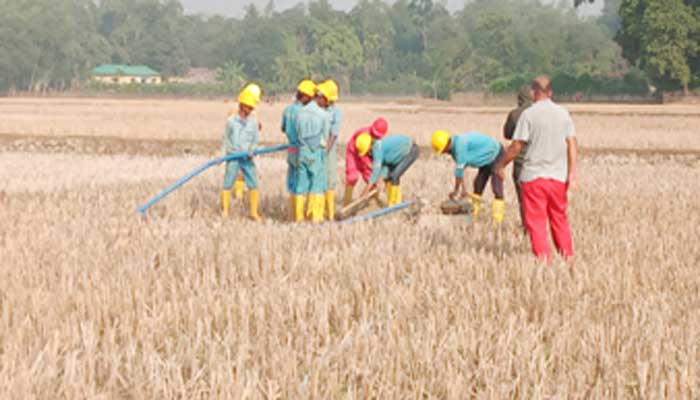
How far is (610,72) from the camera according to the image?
69.4 m

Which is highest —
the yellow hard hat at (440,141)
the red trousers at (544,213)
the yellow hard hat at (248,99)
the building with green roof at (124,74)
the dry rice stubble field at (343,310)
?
the yellow hard hat at (248,99)

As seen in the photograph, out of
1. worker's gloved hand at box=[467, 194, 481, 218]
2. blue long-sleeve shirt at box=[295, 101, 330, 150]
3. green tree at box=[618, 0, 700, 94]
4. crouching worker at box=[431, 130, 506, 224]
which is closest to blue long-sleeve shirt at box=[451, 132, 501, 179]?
crouching worker at box=[431, 130, 506, 224]

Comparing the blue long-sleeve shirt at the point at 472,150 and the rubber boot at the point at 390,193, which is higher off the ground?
the blue long-sleeve shirt at the point at 472,150

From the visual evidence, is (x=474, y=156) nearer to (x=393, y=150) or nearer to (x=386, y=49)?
(x=393, y=150)

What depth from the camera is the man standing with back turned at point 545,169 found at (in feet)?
23.2

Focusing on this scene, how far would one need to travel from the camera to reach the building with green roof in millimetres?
116438

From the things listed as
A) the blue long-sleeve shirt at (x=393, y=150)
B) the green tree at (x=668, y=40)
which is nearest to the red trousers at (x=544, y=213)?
the blue long-sleeve shirt at (x=393, y=150)

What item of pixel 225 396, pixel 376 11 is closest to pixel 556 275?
pixel 225 396

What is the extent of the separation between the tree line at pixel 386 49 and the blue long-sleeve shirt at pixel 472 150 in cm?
4525

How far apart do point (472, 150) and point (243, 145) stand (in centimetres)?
281

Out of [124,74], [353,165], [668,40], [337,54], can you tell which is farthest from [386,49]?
[353,165]

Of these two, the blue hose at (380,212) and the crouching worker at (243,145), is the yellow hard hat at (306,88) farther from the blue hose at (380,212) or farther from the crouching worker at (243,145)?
the blue hose at (380,212)

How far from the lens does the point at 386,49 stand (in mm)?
119562

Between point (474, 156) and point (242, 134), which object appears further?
point (242, 134)
